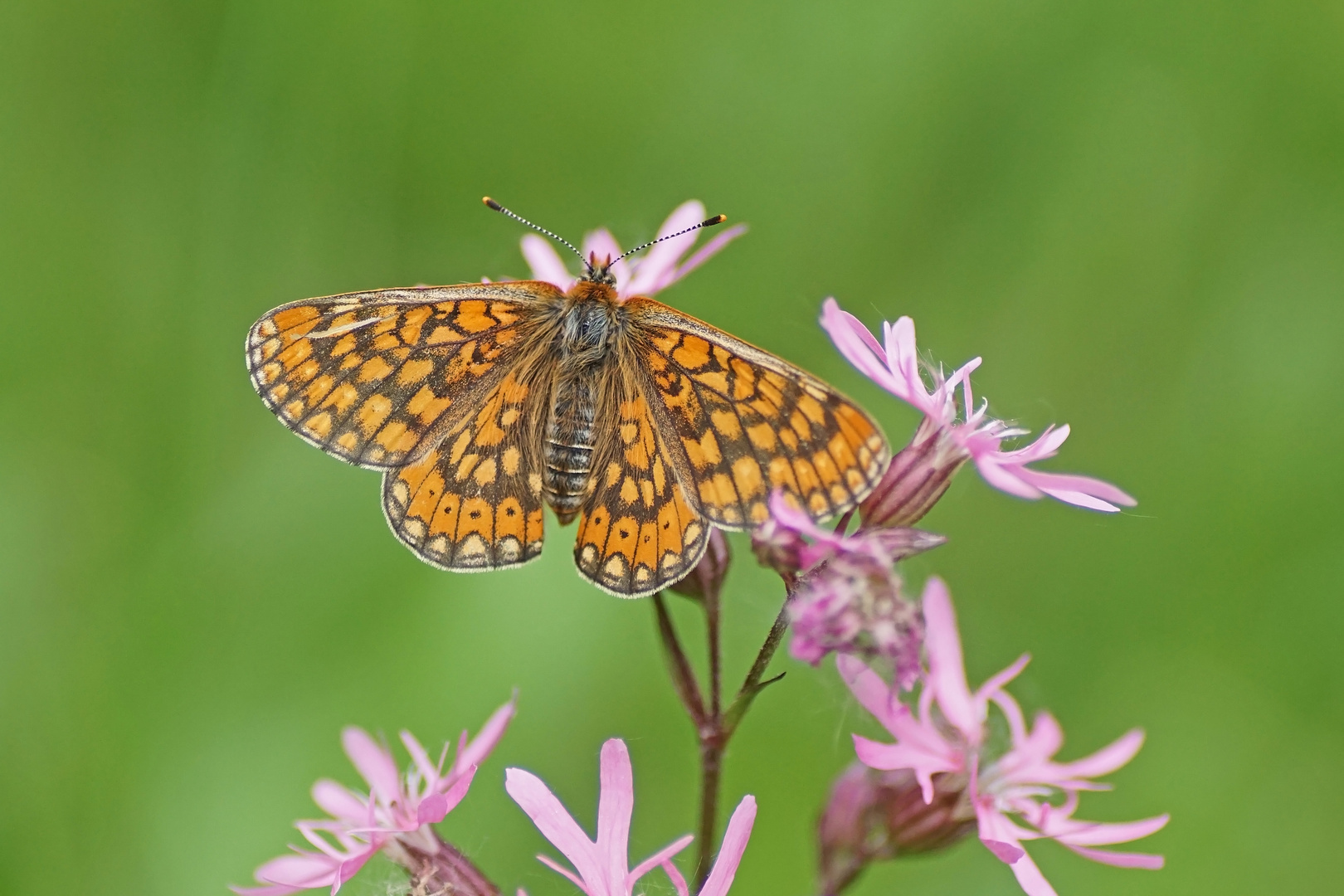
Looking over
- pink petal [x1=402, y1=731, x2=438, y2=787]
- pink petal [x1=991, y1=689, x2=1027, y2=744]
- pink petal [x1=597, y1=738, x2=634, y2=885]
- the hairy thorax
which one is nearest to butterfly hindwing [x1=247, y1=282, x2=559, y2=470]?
the hairy thorax

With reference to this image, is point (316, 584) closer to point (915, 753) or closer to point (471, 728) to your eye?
point (471, 728)

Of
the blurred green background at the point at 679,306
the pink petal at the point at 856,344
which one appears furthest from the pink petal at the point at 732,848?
the blurred green background at the point at 679,306

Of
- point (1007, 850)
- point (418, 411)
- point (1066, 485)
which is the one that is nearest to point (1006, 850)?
point (1007, 850)

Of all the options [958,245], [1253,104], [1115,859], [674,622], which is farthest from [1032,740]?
[1253,104]

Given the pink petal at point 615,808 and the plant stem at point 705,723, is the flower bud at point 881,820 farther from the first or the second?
the pink petal at point 615,808

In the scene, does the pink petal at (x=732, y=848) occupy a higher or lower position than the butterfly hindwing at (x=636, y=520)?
lower

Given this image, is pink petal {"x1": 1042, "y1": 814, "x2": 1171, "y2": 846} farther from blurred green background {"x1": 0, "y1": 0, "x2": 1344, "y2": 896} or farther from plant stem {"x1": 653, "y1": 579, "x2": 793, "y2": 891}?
blurred green background {"x1": 0, "y1": 0, "x2": 1344, "y2": 896}
